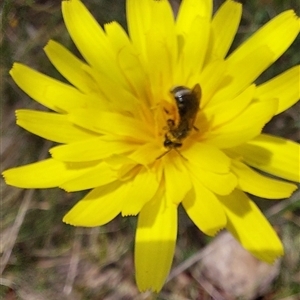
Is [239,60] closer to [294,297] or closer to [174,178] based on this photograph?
[174,178]

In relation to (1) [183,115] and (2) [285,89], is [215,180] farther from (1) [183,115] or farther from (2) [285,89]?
(2) [285,89]

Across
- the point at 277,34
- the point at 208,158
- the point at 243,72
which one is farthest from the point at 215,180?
the point at 277,34

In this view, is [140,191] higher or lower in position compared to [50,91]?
lower

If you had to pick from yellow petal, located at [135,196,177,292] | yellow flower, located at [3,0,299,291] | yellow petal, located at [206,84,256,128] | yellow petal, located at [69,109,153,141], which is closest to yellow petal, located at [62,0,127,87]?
yellow flower, located at [3,0,299,291]

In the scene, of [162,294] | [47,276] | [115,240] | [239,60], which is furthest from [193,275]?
[239,60]

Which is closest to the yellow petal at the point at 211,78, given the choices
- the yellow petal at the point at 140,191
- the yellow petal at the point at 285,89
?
the yellow petal at the point at 285,89

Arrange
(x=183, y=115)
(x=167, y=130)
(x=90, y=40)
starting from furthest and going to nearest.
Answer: (x=90, y=40), (x=167, y=130), (x=183, y=115)
